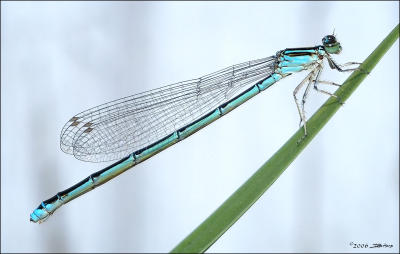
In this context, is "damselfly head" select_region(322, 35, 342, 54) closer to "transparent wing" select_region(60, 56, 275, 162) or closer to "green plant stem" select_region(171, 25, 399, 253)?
"transparent wing" select_region(60, 56, 275, 162)

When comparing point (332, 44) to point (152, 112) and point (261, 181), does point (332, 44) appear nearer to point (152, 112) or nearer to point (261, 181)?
point (152, 112)

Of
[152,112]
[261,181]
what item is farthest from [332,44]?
[261,181]

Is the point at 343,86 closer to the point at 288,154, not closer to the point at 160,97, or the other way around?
the point at 288,154

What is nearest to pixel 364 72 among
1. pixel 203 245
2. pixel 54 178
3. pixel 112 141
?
pixel 203 245

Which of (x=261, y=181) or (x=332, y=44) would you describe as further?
(x=332, y=44)

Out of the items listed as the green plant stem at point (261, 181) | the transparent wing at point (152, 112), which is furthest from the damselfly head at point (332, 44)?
the green plant stem at point (261, 181)

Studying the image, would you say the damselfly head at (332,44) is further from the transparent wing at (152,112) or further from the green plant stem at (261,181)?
the green plant stem at (261,181)

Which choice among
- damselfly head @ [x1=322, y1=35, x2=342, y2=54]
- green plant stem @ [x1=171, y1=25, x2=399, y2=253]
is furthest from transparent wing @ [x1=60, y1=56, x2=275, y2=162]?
green plant stem @ [x1=171, y1=25, x2=399, y2=253]
